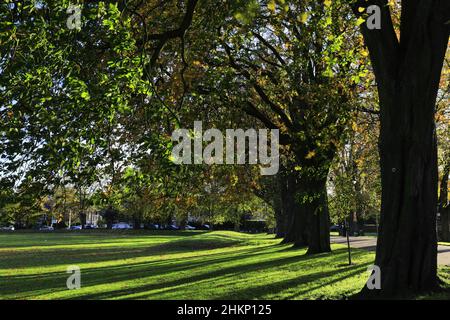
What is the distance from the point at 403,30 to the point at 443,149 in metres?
25.5

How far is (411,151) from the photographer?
9070mm

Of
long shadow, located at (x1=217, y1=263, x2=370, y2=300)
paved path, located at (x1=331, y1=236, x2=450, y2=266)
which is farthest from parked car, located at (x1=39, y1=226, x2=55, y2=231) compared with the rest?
long shadow, located at (x1=217, y1=263, x2=370, y2=300)

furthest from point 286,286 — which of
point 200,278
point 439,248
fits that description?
point 439,248

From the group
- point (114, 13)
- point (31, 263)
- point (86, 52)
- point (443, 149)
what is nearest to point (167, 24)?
point (86, 52)

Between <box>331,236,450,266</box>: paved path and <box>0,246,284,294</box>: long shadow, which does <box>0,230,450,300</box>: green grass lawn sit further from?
<box>331,236,450,266</box>: paved path

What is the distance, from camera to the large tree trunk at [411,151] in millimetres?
8945

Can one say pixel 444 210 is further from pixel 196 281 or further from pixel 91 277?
pixel 91 277

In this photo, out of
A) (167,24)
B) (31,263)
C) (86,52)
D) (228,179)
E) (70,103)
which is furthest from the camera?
(31,263)

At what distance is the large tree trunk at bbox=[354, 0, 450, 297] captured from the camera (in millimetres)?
8945

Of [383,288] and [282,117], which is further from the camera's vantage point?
[282,117]

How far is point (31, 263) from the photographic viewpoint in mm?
22594

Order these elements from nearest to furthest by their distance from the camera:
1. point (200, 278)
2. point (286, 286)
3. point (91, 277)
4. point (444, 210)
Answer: point (286, 286) < point (200, 278) < point (91, 277) < point (444, 210)

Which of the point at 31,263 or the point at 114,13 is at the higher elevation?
the point at 114,13

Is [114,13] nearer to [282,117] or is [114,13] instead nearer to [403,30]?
[403,30]
